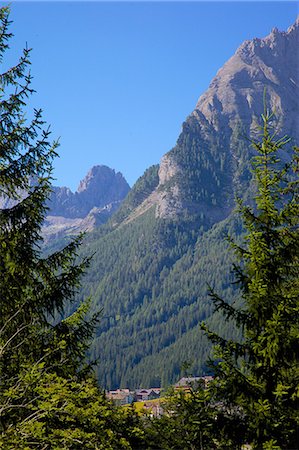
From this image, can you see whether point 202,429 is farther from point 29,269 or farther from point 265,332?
point 29,269

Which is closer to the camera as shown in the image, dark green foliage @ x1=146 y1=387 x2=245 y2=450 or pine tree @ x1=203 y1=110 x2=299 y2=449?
pine tree @ x1=203 y1=110 x2=299 y2=449

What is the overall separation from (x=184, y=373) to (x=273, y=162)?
5627 mm

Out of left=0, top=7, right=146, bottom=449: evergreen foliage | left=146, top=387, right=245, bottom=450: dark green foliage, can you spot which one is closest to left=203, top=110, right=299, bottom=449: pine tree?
left=146, top=387, right=245, bottom=450: dark green foliage

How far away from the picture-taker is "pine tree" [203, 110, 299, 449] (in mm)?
10992

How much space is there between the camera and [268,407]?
10.8 metres

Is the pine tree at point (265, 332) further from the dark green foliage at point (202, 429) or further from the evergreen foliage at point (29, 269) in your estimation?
the evergreen foliage at point (29, 269)

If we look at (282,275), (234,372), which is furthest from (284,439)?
(282,275)

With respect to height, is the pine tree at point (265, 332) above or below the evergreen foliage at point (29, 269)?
below

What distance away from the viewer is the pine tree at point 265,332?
11.0 meters

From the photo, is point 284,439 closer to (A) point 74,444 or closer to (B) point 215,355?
(B) point 215,355

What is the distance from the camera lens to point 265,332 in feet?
37.3

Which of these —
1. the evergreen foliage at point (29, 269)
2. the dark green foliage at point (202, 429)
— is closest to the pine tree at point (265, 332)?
the dark green foliage at point (202, 429)

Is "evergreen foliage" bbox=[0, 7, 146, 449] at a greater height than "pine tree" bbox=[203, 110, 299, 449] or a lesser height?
greater

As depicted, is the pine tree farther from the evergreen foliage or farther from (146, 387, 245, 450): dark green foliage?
the evergreen foliage
